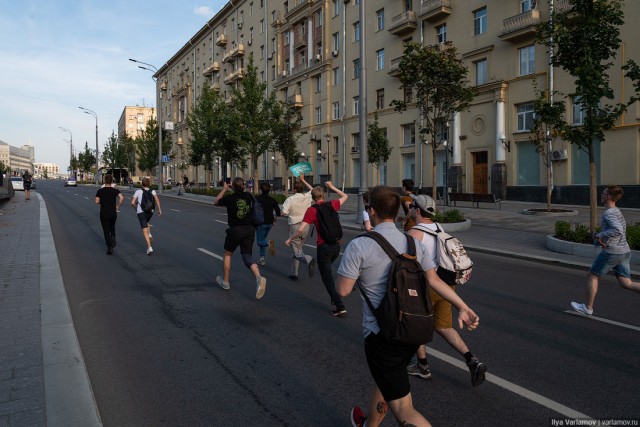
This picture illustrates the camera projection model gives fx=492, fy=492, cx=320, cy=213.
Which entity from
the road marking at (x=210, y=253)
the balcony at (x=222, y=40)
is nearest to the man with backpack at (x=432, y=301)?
the road marking at (x=210, y=253)

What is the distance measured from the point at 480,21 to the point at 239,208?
90.2 ft

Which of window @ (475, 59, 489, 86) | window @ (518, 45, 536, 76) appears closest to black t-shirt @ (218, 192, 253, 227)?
window @ (518, 45, 536, 76)

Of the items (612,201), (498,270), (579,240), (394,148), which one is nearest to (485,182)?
(394,148)

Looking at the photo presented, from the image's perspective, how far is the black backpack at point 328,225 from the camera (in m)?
6.63

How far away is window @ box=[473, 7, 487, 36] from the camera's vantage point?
2944 cm

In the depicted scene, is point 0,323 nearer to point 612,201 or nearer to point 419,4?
point 612,201

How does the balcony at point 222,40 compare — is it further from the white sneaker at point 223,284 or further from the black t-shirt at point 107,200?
the white sneaker at point 223,284

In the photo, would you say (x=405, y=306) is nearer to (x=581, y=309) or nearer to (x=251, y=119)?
(x=581, y=309)

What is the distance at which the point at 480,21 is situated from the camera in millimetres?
29781

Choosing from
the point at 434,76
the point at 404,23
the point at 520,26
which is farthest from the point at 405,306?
the point at 404,23

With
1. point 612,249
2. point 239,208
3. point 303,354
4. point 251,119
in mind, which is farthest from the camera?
point 251,119

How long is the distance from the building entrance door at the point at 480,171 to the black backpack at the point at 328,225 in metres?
25.0

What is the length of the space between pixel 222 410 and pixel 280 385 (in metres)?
0.60

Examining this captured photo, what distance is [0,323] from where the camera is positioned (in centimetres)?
546
